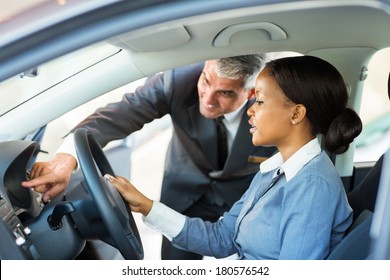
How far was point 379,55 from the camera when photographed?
1.91m

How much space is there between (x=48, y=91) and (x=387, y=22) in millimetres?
986

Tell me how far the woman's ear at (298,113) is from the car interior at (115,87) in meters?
0.23

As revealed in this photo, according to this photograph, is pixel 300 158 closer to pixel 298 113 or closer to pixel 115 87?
pixel 298 113

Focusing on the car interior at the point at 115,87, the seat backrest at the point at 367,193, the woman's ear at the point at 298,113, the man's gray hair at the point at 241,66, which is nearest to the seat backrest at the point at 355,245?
the car interior at the point at 115,87

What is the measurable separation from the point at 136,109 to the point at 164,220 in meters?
0.68

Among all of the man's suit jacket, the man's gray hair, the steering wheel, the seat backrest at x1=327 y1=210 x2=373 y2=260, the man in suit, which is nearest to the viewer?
the seat backrest at x1=327 y1=210 x2=373 y2=260

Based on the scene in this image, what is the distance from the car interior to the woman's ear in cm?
23

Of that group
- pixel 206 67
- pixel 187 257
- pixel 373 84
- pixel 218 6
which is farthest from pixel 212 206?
pixel 218 6

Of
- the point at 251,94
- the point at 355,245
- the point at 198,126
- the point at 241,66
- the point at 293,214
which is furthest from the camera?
the point at 198,126

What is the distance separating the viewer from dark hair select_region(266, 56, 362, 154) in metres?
1.60

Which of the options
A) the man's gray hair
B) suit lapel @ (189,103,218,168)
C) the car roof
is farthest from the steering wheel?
suit lapel @ (189,103,218,168)

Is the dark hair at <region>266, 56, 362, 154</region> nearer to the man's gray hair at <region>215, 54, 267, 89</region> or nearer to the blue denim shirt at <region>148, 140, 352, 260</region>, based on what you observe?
the blue denim shirt at <region>148, 140, 352, 260</region>

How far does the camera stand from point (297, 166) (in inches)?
62.2

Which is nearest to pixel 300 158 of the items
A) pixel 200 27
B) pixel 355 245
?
pixel 355 245
